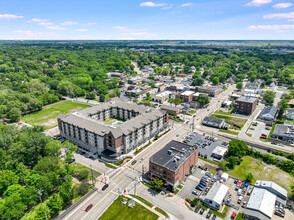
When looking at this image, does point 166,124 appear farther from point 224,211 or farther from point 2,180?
point 2,180

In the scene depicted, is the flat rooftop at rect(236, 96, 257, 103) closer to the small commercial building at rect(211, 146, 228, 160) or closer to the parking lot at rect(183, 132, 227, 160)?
the parking lot at rect(183, 132, 227, 160)

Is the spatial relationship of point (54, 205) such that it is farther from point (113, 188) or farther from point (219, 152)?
point (219, 152)

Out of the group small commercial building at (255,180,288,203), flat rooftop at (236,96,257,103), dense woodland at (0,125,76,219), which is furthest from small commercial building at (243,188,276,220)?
flat rooftop at (236,96,257,103)

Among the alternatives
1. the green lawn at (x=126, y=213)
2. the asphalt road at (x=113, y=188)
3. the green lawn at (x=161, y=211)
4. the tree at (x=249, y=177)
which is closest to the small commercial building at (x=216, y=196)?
the tree at (x=249, y=177)

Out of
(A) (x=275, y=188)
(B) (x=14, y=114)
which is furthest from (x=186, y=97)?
(B) (x=14, y=114)

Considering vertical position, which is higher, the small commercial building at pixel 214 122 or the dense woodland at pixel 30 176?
the dense woodland at pixel 30 176

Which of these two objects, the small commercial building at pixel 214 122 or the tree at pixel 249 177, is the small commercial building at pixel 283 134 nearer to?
the small commercial building at pixel 214 122
